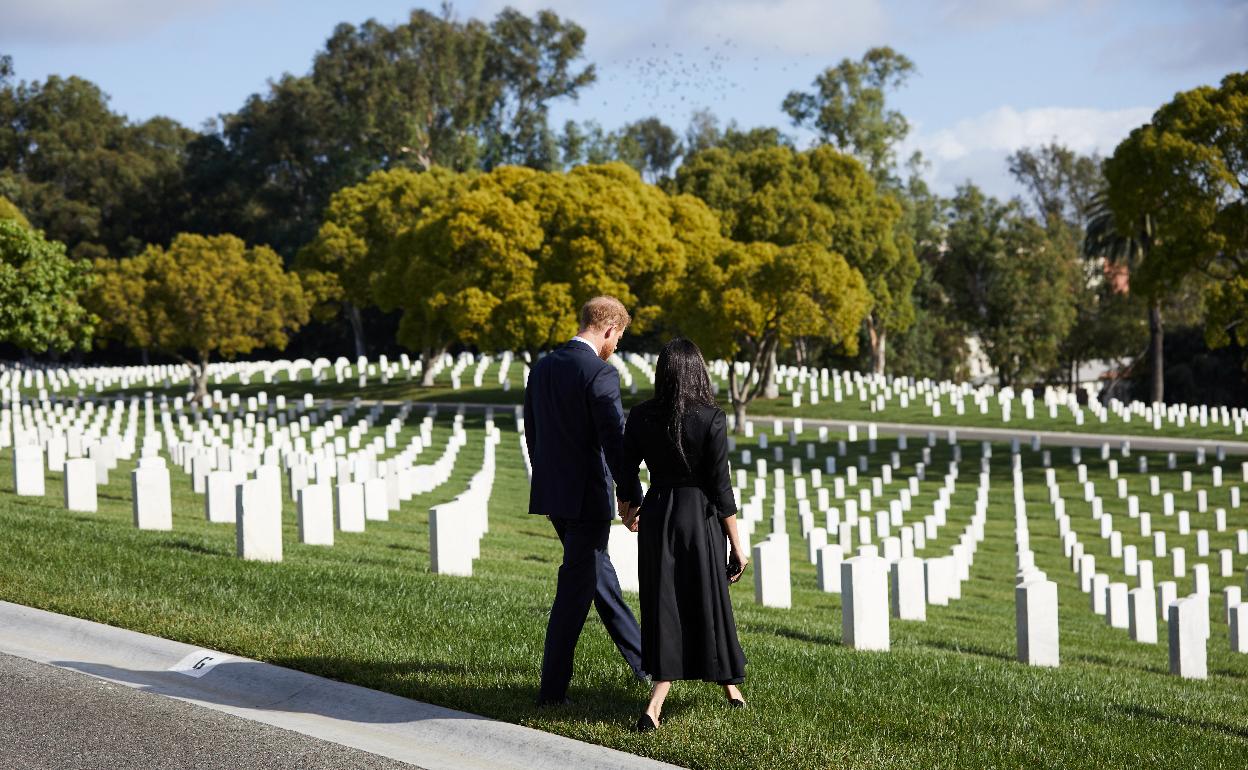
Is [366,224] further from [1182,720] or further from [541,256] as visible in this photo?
[1182,720]

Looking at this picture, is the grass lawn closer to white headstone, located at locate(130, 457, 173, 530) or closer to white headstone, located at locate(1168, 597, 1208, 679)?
white headstone, located at locate(1168, 597, 1208, 679)

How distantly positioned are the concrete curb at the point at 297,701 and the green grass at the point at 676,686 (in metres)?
0.16

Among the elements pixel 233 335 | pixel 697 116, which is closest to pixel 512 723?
pixel 233 335

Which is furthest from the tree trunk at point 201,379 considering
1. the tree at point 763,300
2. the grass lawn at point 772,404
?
the tree at point 763,300

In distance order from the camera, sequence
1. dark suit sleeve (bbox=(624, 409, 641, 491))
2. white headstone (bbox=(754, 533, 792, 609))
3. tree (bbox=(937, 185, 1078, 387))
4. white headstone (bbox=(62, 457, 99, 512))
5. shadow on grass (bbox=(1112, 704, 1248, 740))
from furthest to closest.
A: tree (bbox=(937, 185, 1078, 387)) → white headstone (bbox=(62, 457, 99, 512)) → white headstone (bbox=(754, 533, 792, 609)) → shadow on grass (bbox=(1112, 704, 1248, 740)) → dark suit sleeve (bbox=(624, 409, 641, 491))

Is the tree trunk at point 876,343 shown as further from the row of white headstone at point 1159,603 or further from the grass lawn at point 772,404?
the row of white headstone at point 1159,603

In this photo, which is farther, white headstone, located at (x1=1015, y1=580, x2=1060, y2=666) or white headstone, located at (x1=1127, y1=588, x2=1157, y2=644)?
white headstone, located at (x1=1127, y1=588, x2=1157, y2=644)

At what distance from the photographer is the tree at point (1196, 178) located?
33.3 meters

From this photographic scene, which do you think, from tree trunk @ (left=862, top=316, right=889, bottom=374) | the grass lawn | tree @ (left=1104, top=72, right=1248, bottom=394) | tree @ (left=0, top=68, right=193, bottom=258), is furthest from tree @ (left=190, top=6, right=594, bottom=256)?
tree @ (left=1104, top=72, right=1248, bottom=394)

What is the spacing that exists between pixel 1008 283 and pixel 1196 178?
26.8 m

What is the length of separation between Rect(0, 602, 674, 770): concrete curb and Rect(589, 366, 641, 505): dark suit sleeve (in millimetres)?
1178

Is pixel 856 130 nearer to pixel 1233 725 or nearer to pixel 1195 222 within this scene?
pixel 1195 222

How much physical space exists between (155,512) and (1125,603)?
9658 millimetres

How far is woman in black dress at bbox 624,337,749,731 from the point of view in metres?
6.25
